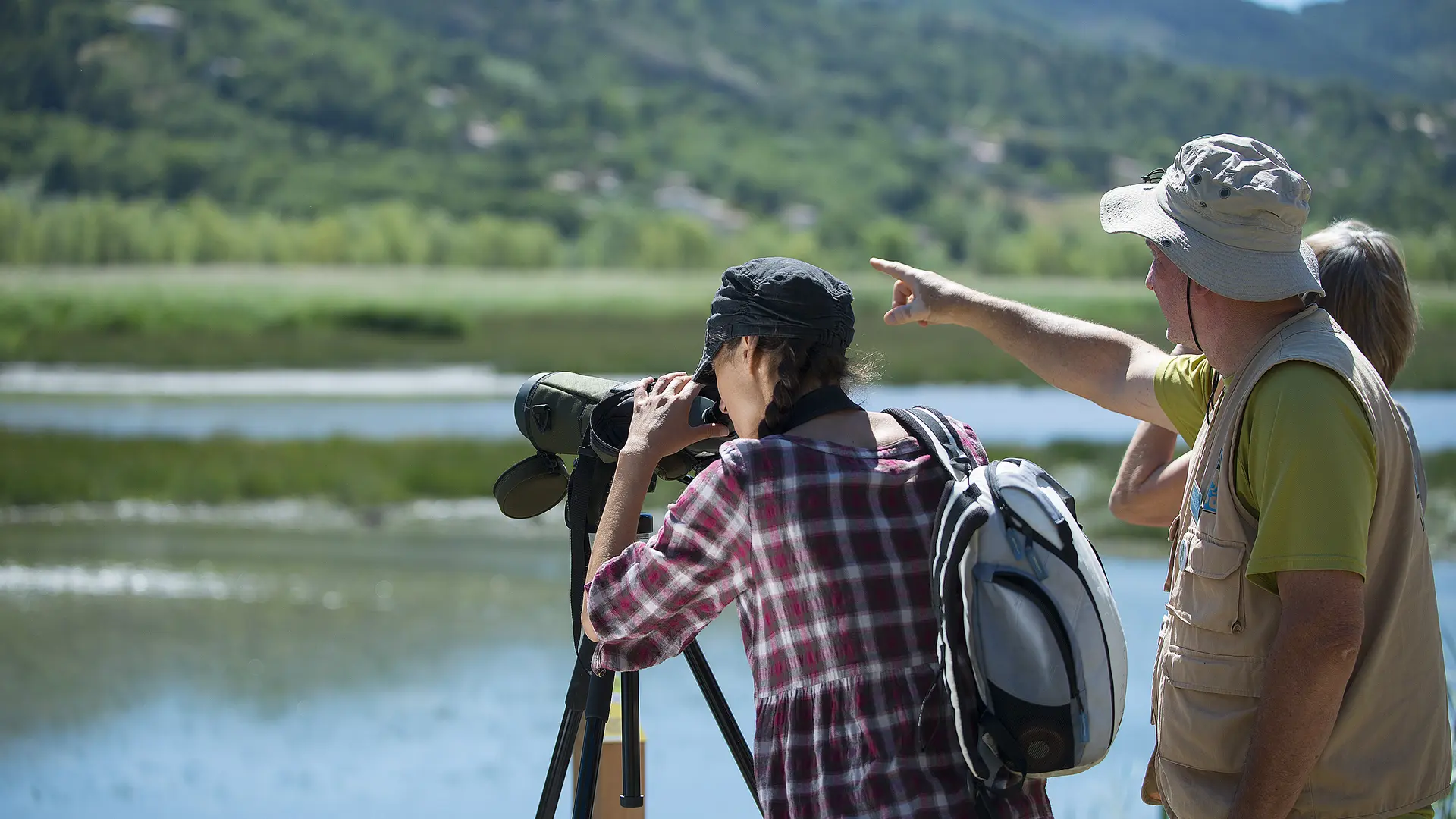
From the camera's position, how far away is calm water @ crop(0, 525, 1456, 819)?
4.47 m

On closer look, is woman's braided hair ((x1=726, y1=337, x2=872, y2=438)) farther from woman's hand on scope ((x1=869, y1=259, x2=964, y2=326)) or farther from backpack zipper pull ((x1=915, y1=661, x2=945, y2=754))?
woman's hand on scope ((x1=869, y1=259, x2=964, y2=326))

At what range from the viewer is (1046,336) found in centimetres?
175

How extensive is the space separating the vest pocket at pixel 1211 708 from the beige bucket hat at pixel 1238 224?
0.35 m

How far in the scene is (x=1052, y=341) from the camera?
5.73 ft

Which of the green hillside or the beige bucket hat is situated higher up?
the beige bucket hat

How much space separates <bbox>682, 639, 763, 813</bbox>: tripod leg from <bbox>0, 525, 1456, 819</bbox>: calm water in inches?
84.1

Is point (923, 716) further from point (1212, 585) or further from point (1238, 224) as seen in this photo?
point (1238, 224)

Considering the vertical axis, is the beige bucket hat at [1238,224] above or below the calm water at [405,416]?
above

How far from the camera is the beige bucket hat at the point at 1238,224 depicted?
1.22m

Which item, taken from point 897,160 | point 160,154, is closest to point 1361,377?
point 160,154

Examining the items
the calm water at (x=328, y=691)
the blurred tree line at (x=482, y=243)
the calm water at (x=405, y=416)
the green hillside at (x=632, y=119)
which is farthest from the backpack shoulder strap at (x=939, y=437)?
the green hillside at (x=632, y=119)

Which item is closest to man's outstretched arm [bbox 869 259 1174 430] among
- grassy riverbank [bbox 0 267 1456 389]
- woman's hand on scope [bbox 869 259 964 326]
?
woman's hand on scope [bbox 869 259 964 326]

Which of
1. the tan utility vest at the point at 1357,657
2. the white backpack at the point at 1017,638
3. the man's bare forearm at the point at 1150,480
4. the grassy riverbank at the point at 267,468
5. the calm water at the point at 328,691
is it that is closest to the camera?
the white backpack at the point at 1017,638

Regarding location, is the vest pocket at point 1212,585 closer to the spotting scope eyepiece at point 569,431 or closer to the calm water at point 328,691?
the spotting scope eyepiece at point 569,431
